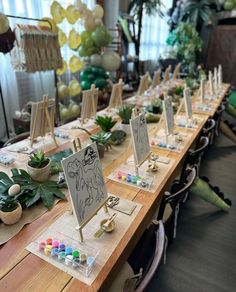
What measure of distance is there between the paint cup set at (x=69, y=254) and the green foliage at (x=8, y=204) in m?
0.22

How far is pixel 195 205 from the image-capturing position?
2.33 meters

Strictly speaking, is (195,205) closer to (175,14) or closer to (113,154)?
(113,154)

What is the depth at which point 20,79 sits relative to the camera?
3525 mm

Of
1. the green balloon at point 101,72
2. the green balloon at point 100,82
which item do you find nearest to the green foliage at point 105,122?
the green balloon at point 100,82

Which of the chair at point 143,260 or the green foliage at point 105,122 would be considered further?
the green foliage at point 105,122

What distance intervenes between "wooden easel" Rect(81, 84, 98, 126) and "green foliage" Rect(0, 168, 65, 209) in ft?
3.50

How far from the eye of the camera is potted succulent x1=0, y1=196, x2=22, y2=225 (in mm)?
998

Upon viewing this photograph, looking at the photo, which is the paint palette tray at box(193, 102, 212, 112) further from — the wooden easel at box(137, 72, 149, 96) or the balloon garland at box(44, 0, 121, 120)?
the balloon garland at box(44, 0, 121, 120)

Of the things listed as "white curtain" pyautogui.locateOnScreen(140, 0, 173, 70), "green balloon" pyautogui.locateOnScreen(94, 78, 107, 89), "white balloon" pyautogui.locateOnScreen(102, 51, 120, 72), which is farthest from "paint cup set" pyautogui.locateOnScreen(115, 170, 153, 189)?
"white curtain" pyautogui.locateOnScreen(140, 0, 173, 70)

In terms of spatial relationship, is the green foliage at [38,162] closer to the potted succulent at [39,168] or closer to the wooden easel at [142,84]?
the potted succulent at [39,168]

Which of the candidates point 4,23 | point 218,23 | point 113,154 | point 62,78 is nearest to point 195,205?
point 113,154

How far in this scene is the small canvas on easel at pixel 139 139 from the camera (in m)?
1.37

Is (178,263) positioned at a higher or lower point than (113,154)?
lower

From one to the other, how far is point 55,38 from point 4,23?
2.65 feet
